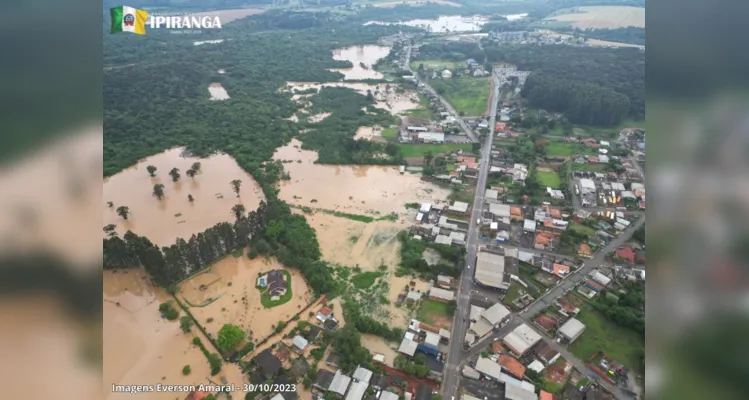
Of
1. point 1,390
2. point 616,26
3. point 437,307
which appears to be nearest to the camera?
point 1,390

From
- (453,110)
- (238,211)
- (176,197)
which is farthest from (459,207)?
(453,110)

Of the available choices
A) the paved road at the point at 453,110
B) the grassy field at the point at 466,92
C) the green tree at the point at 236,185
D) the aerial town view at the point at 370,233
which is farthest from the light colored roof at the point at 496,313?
the grassy field at the point at 466,92

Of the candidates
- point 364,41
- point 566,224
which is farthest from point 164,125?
point 364,41

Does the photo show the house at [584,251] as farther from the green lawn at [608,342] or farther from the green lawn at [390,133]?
the green lawn at [390,133]

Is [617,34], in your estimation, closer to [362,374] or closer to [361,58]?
[361,58]

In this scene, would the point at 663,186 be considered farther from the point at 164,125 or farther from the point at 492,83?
the point at 492,83

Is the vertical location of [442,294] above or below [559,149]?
below
